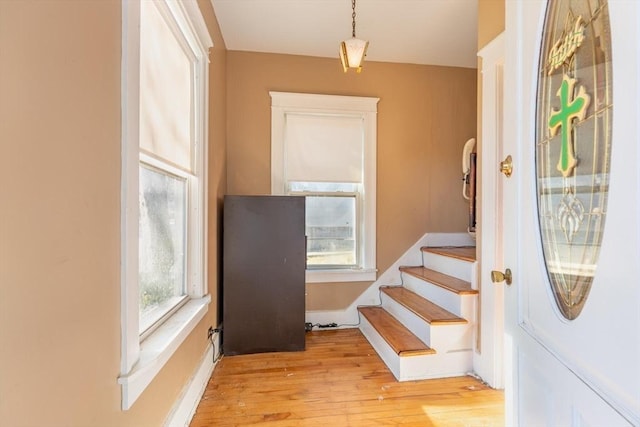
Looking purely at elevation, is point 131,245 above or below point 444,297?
above

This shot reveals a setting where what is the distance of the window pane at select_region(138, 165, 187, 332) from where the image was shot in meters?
1.40

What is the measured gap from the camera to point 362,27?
263 centimetres

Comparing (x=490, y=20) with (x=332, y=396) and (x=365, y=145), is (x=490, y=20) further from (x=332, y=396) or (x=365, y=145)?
(x=332, y=396)

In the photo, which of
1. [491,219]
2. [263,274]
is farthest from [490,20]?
[263,274]

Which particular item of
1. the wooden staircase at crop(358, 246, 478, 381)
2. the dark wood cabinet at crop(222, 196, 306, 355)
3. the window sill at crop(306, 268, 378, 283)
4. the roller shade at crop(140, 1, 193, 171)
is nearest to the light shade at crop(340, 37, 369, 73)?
the roller shade at crop(140, 1, 193, 171)

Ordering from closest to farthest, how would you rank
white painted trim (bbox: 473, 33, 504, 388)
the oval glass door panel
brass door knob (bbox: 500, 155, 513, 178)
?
the oval glass door panel → brass door knob (bbox: 500, 155, 513, 178) → white painted trim (bbox: 473, 33, 504, 388)

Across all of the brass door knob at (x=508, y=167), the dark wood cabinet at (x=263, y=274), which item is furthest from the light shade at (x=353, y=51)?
the brass door knob at (x=508, y=167)

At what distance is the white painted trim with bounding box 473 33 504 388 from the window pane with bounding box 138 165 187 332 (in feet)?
6.53

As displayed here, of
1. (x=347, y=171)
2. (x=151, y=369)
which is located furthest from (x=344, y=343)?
(x=151, y=369)

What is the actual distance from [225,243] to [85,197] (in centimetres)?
172

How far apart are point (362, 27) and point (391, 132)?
103 cm

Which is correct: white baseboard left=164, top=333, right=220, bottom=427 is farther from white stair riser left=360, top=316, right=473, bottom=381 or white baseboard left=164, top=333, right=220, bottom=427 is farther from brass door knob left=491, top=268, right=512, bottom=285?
brass door knob left=491, top=268, right=512, bottom=285

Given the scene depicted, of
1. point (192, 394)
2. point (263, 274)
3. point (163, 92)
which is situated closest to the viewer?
point (163, 92)

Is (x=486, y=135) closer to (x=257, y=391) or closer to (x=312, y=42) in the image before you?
(x=312, y=42)
